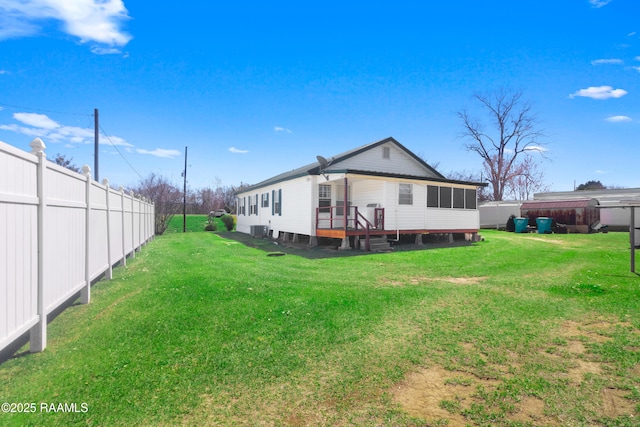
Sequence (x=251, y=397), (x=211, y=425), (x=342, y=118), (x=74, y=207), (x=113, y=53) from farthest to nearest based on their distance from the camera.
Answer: (x=342, y=118)
(x=113, y=53)
(x=74, y=207)
(x=251, y=397)
(x=211, y=425)

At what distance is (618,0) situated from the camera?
11.4 meters

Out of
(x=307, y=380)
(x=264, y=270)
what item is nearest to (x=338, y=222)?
(x=264, y=270)

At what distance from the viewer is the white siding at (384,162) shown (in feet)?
55.8

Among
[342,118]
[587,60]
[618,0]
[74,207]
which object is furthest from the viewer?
[342,118]

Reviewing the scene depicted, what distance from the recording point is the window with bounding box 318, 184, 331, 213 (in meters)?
16.4

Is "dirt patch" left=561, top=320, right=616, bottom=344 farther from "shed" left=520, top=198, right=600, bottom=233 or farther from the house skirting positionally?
"shed" left=520, top=198, right=600, bottom=233

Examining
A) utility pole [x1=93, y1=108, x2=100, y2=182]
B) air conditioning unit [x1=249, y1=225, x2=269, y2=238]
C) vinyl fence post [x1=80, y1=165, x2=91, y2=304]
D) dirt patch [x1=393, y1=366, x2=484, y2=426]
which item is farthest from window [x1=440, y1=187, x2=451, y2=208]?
utility pole [x1=93, y1=108, x2=100, y2=182]

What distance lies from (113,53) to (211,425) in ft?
62.4

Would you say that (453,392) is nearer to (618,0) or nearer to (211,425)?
(211,425)

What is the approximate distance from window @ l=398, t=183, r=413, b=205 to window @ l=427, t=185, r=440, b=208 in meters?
1.16

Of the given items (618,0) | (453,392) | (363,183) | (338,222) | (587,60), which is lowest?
(453,392)

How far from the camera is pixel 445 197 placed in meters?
16.6

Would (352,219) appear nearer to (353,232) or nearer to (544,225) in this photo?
(353,232)

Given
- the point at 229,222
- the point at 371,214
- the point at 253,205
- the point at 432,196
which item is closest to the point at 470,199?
the point at 432,196
